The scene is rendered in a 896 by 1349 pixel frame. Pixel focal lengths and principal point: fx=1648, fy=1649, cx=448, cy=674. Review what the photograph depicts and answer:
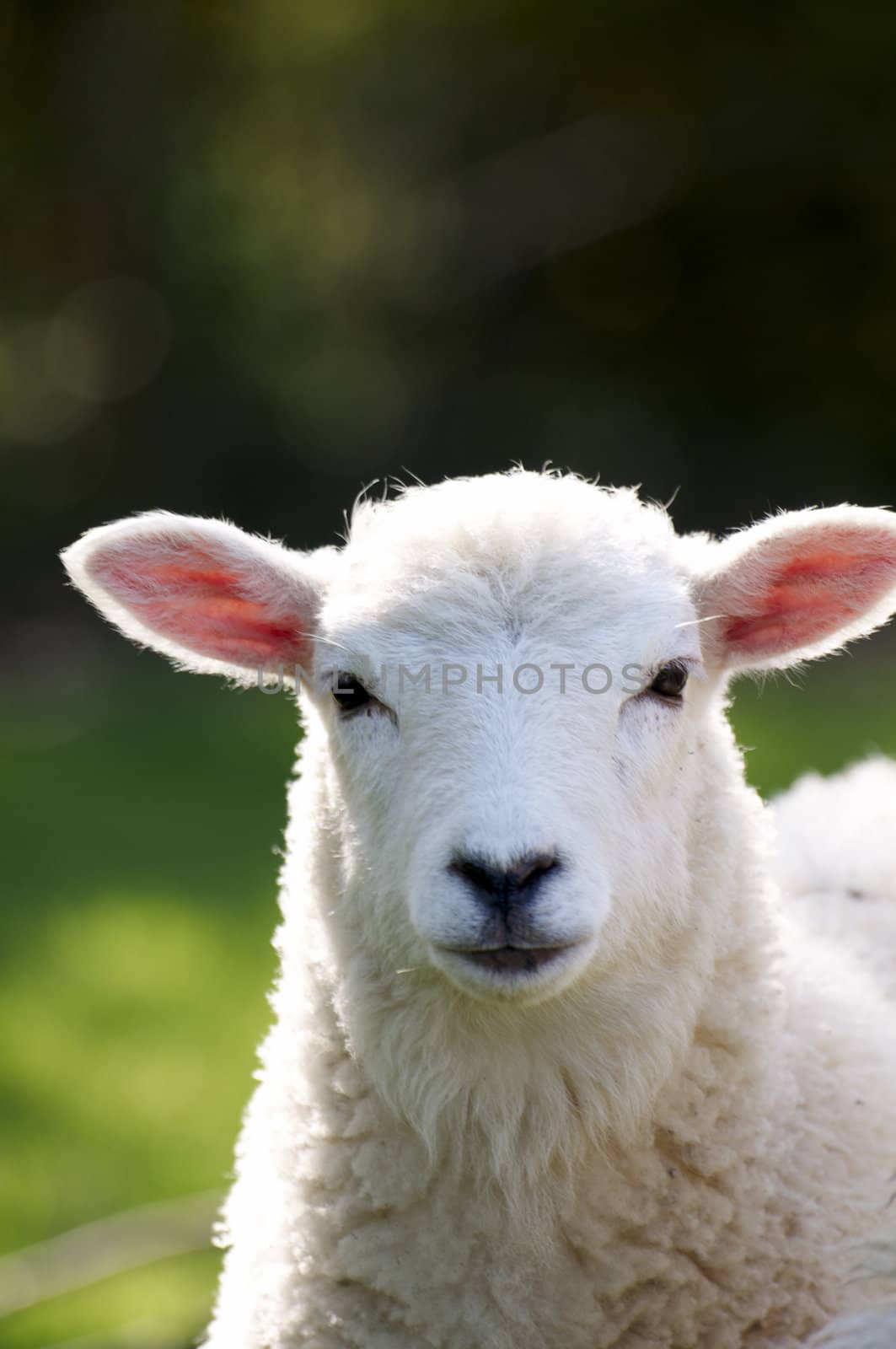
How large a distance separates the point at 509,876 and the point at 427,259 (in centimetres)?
1231

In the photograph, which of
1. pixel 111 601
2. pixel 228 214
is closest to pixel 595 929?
pixel 111 601

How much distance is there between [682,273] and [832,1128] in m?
12.3

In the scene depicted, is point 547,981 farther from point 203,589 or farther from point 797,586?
point 203,589

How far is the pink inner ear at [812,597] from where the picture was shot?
3166 mm

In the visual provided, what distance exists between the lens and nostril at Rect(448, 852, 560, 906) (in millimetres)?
2514

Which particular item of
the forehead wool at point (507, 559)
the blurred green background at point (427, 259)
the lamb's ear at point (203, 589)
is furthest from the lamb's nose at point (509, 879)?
the blurred green background at point (427, 259)

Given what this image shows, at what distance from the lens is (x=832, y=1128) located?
308 centimetres

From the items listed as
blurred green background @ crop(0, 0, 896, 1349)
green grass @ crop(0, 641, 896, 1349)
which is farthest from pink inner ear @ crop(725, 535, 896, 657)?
blurred green background @ crop(0, 0, 896, 1349)

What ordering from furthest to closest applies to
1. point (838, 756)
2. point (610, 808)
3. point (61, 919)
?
1. point (838, 756)
2. point (61, 919)
3. point (610, 808)

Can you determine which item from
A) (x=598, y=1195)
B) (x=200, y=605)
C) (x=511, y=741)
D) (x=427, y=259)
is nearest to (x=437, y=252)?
(x=427, y=259)

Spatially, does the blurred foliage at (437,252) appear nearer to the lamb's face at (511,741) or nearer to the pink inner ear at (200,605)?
the pink inner ear at (200,605)

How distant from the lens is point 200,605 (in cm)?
336

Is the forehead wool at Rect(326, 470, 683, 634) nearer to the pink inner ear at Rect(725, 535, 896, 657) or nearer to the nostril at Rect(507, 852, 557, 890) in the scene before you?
the pink inner ear at Rect(725, 535, 896, 657)

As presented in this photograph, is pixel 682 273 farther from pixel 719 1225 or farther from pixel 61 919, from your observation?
pixel 719 1225
